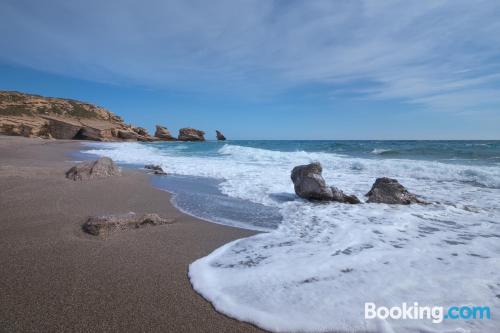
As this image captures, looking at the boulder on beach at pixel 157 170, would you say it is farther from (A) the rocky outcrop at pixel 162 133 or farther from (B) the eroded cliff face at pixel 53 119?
(A) the rocky outcrop at pixel 162 133

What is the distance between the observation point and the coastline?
1.77 metres

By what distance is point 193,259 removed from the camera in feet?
9.04

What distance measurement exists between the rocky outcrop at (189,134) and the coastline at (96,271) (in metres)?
67.2

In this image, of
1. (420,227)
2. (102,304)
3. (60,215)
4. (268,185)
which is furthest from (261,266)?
(268,185)

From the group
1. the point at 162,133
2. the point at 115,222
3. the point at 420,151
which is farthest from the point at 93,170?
the point at 162,133

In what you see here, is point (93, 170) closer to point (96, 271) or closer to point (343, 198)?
point (96, 271)

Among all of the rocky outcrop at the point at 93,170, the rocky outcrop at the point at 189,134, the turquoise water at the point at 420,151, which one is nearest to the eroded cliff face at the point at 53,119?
the rocky outcrop at the point at 189,134

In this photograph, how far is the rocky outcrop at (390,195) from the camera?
538 cm

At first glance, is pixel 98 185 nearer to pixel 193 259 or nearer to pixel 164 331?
pixel 193 259

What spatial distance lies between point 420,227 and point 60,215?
5.33 m

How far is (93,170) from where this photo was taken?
7008mm

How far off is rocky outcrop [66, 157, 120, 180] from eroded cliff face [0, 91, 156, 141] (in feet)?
121

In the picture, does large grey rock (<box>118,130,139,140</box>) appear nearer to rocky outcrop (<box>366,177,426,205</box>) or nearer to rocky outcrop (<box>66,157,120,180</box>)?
rocky outcrop (<box>66,157,120,180</box>)

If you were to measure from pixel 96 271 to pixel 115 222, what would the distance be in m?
1.10
